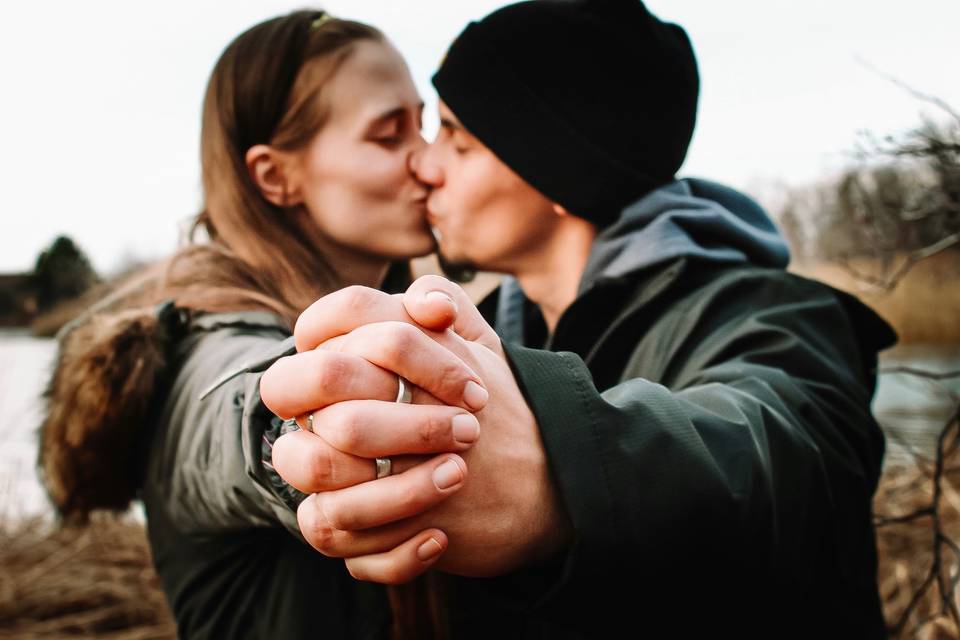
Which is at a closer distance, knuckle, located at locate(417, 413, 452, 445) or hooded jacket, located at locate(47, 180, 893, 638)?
knuckle, located at locate(417, 413, 452, 445)

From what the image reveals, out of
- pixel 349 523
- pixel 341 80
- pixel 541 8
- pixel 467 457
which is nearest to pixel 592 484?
pixel 467 457

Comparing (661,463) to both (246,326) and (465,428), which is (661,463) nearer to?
(465,428)

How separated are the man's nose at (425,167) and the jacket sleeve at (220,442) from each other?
3.12 feet

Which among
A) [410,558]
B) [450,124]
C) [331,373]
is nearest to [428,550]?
[410,558]

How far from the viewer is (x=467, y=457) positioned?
0.82 metres

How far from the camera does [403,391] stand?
0.76 m

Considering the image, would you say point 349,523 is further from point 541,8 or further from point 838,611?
point 541,8

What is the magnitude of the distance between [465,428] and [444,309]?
130 millimetres

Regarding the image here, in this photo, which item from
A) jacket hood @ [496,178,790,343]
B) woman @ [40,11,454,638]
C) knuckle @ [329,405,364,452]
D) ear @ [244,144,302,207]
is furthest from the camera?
ear @ [244,144,302,207]

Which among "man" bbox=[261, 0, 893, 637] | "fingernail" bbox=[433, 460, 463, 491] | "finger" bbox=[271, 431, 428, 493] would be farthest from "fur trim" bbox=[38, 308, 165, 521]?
"fingernail" bbox=[433, 460, 463, 491]

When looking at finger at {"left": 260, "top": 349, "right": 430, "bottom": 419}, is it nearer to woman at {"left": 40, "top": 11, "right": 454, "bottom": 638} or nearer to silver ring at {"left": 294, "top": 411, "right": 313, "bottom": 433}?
silver ring at {"left": 294, "top": 411, "right": 313, "bottom": 433}

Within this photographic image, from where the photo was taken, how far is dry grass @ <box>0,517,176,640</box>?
140 inches

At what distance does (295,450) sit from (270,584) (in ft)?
2.67

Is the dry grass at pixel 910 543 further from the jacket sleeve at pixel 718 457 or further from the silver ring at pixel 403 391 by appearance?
the silver ring at pixel 403 391
